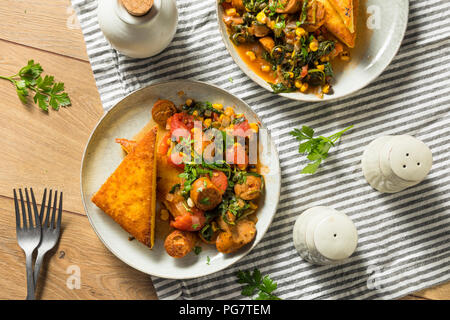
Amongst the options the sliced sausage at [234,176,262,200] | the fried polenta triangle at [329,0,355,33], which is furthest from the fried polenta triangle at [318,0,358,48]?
the sliced sausage at [234,176,262,200]

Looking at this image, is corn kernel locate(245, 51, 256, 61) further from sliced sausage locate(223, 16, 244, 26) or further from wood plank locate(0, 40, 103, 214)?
wood plank locate(0, 40, 103, 214)

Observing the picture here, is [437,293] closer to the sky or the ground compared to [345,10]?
closer to the ground

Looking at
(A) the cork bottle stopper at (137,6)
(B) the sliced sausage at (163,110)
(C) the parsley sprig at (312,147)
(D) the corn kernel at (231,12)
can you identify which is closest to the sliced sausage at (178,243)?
(B) the sliced sausage at (163,110)

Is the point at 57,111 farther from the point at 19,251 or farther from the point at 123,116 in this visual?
the point at 19,251

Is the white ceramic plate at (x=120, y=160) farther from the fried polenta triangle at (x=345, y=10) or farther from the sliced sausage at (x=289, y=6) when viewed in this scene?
the fried polenta triangle at (x=345, y=10)

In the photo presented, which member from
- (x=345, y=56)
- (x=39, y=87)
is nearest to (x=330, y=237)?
(x=345, y=56)

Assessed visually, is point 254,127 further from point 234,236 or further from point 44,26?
point 44,26
